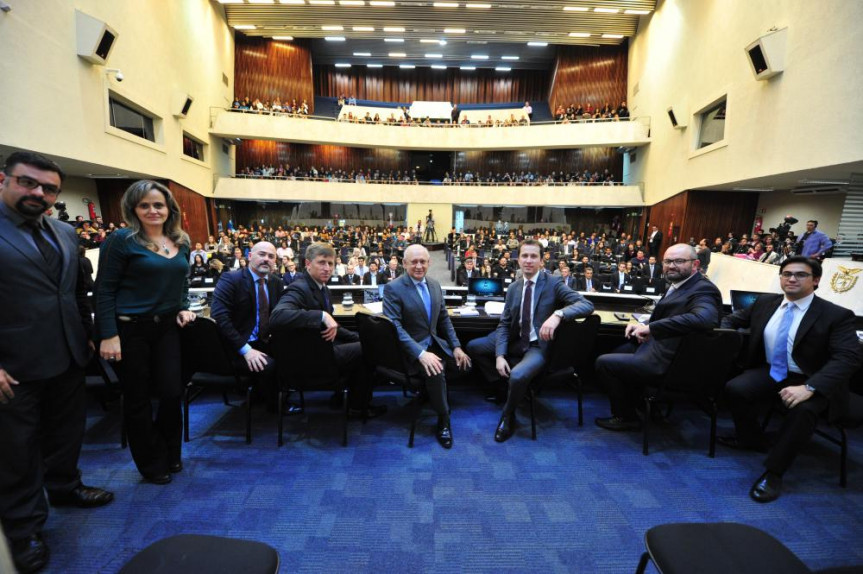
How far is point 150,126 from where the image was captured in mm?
11844

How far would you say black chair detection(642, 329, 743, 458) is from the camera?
254cm

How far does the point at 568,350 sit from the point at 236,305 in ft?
8.34

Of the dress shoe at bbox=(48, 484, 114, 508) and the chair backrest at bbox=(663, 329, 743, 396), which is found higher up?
the chair backrest at bbox=(663, 329, 743, 396)

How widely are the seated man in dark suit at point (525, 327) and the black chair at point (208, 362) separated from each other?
1.83 meters

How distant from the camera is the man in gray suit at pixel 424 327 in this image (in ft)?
9.12

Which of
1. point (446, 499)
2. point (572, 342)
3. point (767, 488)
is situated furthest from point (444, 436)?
point (767, 488)

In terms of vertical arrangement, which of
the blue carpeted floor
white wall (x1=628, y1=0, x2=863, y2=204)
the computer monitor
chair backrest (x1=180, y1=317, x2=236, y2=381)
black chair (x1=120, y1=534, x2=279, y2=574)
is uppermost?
white wall (x1=628, y1=0, x2=863, y2=204)

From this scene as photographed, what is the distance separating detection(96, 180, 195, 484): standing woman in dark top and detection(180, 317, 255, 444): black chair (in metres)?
0.25

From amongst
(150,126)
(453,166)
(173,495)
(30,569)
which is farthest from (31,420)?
(453,166)

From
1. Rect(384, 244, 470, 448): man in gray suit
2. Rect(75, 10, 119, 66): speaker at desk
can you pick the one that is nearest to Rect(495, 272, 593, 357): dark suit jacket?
Rect(384, 244, 470, 448): man in gray suit

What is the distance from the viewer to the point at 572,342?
287 cm

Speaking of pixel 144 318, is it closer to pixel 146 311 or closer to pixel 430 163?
pixel 146 311

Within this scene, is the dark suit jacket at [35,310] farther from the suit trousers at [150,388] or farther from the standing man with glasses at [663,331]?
the standing man with glasses at [663,331]

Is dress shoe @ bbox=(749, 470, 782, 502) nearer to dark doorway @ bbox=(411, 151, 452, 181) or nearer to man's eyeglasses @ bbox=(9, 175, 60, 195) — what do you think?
man's eyeglasses @ bbox=(9, 175, 60, 195)
